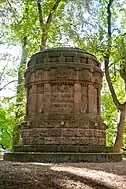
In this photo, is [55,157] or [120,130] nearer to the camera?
[55,157]

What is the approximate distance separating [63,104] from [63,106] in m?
0.09

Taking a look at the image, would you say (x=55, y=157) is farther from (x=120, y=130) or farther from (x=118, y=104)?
(x=118, y=104)

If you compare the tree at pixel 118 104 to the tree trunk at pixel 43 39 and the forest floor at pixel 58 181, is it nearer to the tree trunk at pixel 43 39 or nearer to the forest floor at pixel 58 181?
the tree trunk at pixel 43 39

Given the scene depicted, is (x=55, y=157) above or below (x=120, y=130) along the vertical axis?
below

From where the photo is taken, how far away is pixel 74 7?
858 inches

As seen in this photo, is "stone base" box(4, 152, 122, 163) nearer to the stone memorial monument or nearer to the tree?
the stone memorial monument

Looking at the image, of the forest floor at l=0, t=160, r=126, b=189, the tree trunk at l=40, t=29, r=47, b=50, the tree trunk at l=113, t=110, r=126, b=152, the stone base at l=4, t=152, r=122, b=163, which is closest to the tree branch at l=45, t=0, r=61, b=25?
the tree trunk at l=40, t=29, r=47, b=50

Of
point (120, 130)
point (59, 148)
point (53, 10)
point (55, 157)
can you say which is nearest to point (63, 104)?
point (59, 148)

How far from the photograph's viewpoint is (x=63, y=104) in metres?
13.3

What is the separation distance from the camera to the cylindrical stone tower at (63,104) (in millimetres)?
12706

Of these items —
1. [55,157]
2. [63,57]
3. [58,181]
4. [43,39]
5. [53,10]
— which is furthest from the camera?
[53,10]

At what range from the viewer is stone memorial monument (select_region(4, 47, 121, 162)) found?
12.6 m

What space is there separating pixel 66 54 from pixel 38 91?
2.21m

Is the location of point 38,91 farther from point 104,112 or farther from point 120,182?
point 104,112
